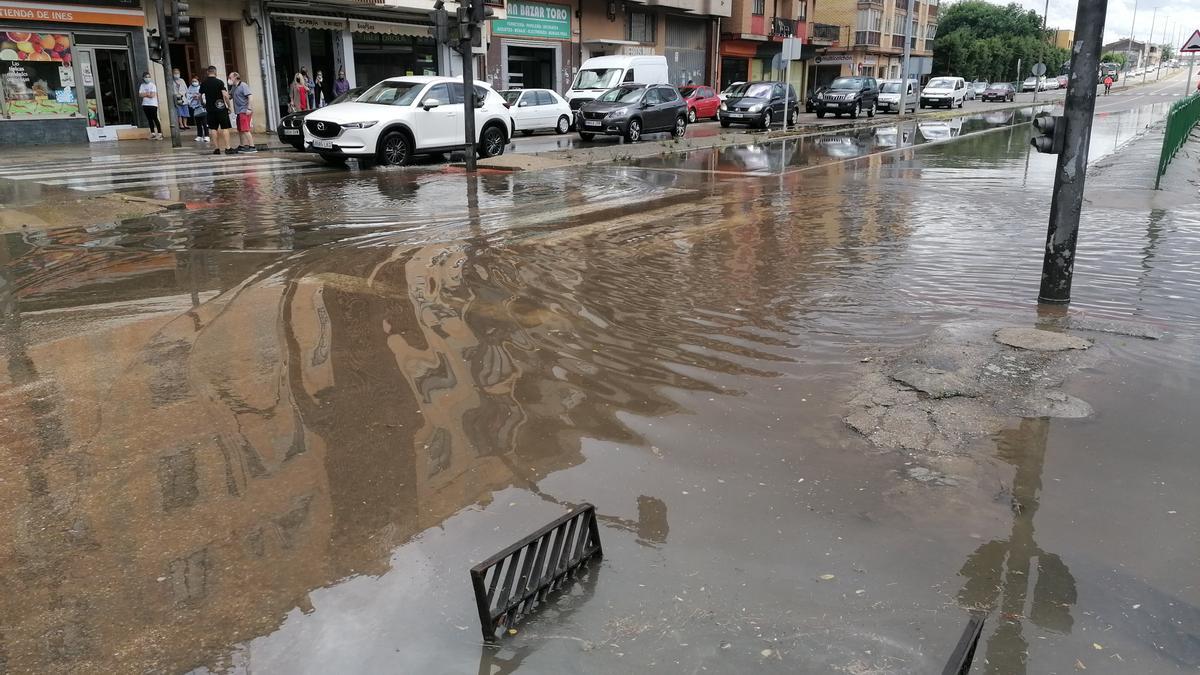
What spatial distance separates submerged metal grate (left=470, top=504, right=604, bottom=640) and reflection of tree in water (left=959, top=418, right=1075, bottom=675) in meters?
1.37

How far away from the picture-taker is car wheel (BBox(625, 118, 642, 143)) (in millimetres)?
23719

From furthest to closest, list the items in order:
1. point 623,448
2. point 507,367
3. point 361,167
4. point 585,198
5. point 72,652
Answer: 1. point 361,167
2. point 585,198
3. point 507,367
4. point 623,448
5. point 72,652

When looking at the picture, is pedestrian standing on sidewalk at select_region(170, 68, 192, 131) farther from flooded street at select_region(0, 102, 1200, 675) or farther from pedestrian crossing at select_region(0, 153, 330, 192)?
flooded street at select_region(0, 102, 1200, 675)

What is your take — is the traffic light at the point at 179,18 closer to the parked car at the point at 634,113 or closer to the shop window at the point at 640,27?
the parked car at the point at 634,113

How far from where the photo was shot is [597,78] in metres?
31.0

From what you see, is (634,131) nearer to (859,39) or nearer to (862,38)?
(859,39)

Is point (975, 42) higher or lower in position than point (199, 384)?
higher

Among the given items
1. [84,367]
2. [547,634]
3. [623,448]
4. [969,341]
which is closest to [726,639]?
[547,634]

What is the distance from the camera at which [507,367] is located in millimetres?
5527

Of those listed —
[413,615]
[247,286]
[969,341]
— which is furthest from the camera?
[247,286]

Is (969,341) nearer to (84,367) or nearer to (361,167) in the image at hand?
(84,367)

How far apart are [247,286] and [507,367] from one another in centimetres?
321

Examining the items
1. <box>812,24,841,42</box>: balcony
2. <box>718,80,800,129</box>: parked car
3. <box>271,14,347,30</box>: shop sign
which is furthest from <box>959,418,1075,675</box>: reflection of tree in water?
<box>812,24,841,42</box>: balcony

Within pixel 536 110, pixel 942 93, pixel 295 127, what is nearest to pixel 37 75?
pixel 295 127
